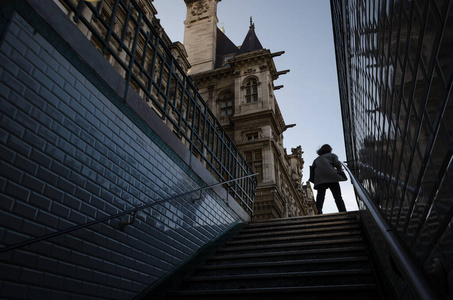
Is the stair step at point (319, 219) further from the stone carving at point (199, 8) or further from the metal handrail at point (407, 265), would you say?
the stone carving at point (199, 8)

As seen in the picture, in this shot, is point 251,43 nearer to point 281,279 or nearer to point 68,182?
point 281,279

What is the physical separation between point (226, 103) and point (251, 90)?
2.05m

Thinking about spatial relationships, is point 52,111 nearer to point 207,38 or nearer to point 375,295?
point 375,295

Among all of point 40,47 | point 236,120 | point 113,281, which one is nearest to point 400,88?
point 40,47

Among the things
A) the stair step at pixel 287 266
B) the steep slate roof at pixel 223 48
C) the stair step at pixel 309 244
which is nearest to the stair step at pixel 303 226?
the stair step at pixel 309 244

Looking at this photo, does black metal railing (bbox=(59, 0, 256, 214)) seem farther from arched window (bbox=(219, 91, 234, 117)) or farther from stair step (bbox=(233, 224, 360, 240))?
arched window (bbox=(219, 91, 234, 117))

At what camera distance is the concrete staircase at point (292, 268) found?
11.9 ft

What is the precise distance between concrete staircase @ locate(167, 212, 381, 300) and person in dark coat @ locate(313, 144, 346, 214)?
1.59m

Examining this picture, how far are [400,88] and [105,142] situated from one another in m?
2.83

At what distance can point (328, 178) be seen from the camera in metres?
7.56

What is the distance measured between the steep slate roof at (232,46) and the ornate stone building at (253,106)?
0.28ft

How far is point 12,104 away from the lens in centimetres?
239

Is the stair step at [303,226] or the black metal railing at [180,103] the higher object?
the black metal railing at [180,103]

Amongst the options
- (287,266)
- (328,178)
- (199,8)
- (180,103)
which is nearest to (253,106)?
(328,178)
